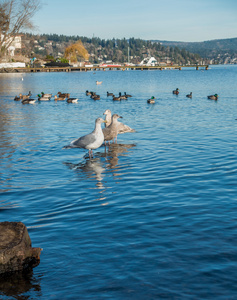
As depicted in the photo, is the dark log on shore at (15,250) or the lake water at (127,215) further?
the dark log on shore at (15,250)

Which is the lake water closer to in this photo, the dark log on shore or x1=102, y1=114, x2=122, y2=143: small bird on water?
the dark log on shore

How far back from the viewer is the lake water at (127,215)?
24.5 feet

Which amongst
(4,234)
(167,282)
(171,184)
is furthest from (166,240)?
(171,184)

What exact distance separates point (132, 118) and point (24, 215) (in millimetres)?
22833

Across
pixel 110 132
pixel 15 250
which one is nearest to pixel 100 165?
pixel 110 132

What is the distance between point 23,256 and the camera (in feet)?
25.8

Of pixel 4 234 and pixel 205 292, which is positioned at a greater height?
pixel 4 234

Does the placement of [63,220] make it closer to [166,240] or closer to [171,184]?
[166,240]

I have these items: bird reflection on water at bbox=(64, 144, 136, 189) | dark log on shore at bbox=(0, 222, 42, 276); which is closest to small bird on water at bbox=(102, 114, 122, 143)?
bird reflection on water at bbox=(64, 144, 136, 189)

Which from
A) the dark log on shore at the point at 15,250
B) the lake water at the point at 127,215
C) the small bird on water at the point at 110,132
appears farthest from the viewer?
the small bird on water at the point at 110,132

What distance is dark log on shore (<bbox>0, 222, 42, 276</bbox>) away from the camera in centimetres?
767

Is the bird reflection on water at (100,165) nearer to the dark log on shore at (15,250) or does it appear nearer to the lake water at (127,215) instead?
the lake water at (127,215)

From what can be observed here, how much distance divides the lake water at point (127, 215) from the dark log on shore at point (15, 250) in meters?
0.27

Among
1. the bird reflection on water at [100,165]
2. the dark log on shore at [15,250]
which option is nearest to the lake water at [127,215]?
the bird reflection on water at [100,165]
